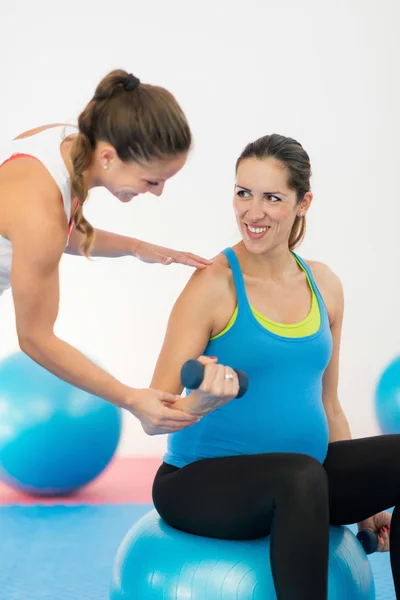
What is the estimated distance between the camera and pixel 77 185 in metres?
1.69

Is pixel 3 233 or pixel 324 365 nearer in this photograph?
pixel 3 233

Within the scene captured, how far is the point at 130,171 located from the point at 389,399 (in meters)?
2.55

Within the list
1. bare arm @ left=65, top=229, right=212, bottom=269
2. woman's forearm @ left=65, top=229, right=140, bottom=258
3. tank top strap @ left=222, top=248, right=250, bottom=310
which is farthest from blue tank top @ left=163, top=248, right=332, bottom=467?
woman's forearm @ left=65, top=229, right=140, bottom=258

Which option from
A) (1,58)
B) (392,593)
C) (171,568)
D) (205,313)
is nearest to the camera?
(171,568)

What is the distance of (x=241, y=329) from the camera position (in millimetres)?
1945

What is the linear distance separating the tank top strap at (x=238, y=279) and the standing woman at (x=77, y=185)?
306 mm

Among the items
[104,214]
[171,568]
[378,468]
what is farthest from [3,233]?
[104,214]

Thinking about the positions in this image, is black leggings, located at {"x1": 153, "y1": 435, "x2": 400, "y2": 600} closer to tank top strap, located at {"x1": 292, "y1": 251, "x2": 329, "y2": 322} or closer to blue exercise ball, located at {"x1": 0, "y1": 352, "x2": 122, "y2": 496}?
tank top strap, located at {"x1": 292, "y1": 251, "x2": 329, "y2": 322}

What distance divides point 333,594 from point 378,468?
0.30 meters

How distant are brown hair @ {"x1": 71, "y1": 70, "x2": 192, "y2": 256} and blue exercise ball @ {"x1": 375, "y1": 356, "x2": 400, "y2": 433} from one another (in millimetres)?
2488

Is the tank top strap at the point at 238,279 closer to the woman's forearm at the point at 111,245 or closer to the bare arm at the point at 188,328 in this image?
the bare arm at the point at 188,328

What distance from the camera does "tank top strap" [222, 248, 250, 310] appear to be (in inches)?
77.6

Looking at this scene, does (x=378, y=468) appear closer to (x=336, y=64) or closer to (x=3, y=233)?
(x=3, y=233)

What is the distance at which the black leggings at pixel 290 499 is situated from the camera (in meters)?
1.64
